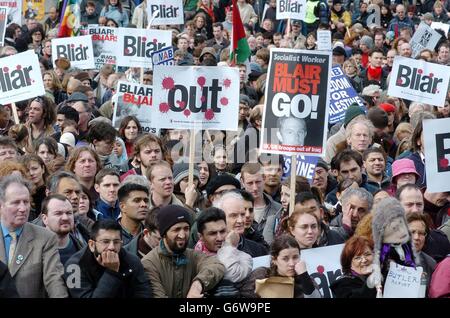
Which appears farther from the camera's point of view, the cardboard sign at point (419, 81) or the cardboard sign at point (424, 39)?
the cardboard sign at point (424, 39)

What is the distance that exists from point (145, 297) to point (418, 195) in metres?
2.95

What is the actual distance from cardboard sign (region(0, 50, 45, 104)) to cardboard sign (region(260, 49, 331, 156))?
407cm

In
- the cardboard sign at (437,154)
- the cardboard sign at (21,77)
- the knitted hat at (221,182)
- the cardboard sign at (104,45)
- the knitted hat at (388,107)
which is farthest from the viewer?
the cardboard sign at (104,45)

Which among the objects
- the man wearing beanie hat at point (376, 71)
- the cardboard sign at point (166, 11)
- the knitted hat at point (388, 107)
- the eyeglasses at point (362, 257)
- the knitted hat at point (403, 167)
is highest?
the cardboard sign at point (166, 11)

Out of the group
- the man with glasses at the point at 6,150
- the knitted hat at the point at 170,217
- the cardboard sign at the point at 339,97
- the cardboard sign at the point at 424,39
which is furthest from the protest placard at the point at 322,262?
the cardboard sign at the point at 424,39

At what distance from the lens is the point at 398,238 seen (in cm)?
938

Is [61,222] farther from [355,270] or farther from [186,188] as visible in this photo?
[186,188]

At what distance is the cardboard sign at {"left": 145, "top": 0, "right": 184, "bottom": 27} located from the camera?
72.9 ft

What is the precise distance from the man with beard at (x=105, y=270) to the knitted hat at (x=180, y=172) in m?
3.49

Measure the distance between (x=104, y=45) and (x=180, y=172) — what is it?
975 centimetres

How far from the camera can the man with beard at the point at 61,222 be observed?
1005cm

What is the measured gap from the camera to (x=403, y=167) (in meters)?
12.8

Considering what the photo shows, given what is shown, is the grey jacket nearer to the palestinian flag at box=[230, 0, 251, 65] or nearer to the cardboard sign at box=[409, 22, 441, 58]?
the palestinian flag at box=[230, 0, 251, 65]

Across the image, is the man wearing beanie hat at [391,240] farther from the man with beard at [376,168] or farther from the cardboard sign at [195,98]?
the man with beard at [376,168]
